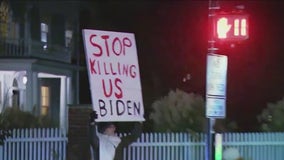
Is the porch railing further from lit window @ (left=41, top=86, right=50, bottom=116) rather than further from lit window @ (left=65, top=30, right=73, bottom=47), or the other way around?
lit window @ (left=65, top=30, right=73, bottom=47)


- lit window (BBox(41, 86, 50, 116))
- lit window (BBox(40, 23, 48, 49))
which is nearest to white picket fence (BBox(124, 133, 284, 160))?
lit window (BBox(41, 86, 50, 116))

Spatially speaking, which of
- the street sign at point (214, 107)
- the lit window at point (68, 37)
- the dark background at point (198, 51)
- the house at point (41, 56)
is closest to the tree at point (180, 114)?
the street sign at point (214, 107)

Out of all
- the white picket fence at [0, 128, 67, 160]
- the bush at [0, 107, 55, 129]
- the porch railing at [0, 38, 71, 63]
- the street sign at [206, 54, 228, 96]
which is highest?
the porch railing at [0, 38, 71, 63]

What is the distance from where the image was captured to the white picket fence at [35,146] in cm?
1202

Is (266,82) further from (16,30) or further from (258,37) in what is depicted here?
(16,30)

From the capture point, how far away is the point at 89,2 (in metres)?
30.2

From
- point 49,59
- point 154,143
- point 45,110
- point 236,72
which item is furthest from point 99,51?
point 45,110

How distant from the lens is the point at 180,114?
12.1 meters

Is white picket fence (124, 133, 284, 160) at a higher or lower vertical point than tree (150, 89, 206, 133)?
lower

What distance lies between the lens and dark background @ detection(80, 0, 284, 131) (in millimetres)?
20984

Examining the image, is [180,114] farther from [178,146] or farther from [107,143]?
[107,143]

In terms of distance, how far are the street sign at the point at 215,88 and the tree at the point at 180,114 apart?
1.65 m

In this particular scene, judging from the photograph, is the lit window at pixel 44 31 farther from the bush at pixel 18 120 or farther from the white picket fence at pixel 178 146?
the white picket fence at pixel 178 146

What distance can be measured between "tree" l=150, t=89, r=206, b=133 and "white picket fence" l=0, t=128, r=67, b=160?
180 cm
